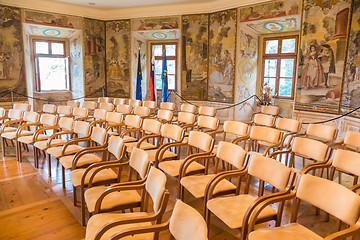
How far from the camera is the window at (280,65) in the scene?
865 centimetres

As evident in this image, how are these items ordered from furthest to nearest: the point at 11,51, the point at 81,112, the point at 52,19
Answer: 1. the point at 52,19
2. the point at 11,51
3. the point at 81,112

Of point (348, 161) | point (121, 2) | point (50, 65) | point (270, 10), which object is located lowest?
point (348, 161)

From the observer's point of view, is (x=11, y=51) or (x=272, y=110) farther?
(x=11, y=51)

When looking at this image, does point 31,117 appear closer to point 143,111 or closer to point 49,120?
point 49,120

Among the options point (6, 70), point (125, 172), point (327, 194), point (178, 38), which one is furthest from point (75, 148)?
point (178, 38)

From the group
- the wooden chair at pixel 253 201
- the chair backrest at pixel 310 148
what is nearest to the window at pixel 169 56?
the chair backrest at pixel 310 148

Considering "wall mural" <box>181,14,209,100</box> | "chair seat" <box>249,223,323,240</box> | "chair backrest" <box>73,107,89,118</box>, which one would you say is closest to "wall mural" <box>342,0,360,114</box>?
"wall mural" <box>181,14,209,100</box>

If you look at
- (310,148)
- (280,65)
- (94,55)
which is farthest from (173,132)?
(94,55)

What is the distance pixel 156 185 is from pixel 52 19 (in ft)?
30.3

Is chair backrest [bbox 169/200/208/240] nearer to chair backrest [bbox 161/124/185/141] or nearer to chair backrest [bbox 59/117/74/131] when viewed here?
chair backrest [bbox 161/124/185/141]

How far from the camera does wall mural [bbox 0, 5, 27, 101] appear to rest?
8453 mm

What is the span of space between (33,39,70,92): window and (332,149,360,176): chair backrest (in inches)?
398

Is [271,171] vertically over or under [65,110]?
under

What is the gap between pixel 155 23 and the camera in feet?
32.7
